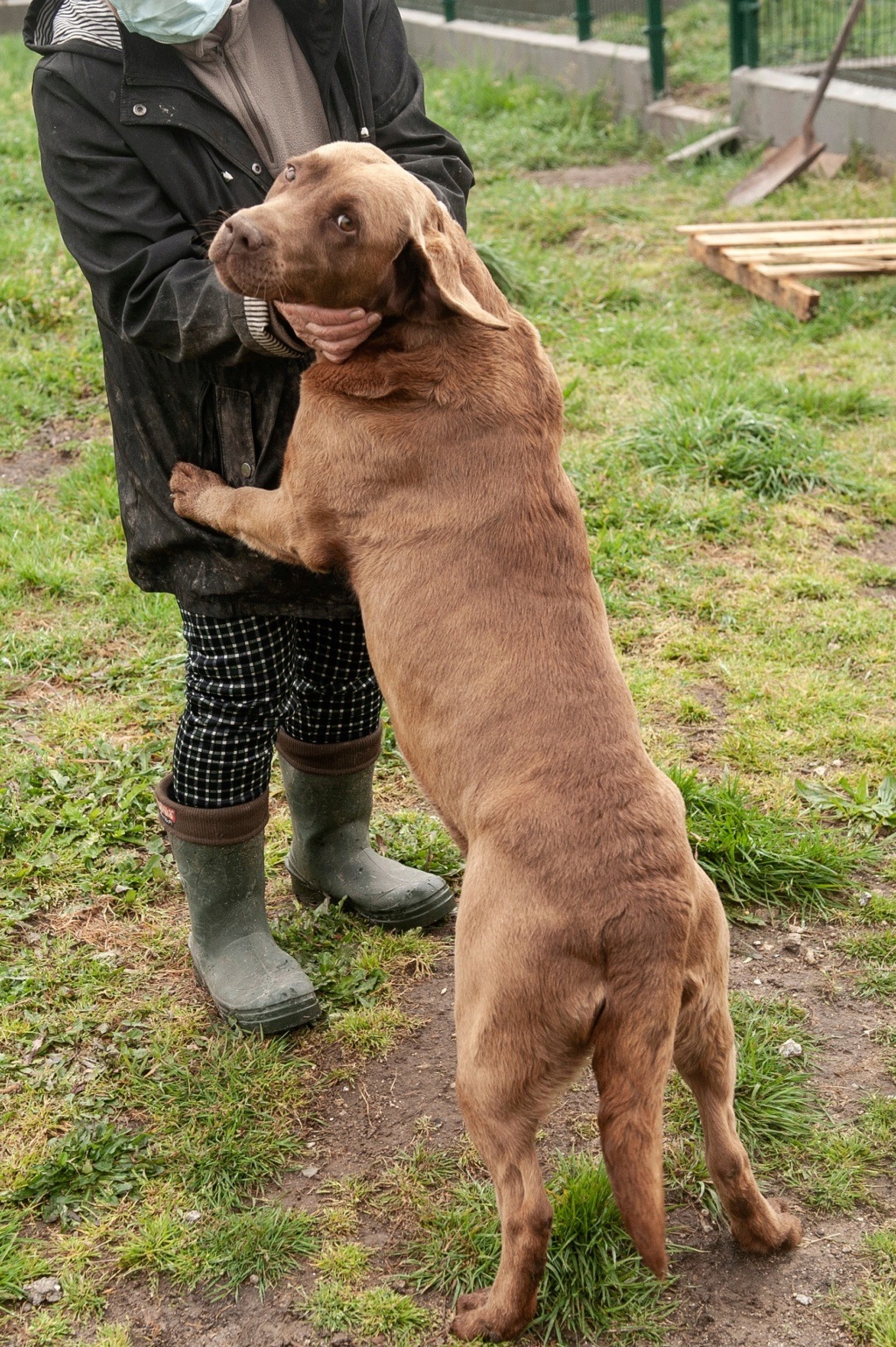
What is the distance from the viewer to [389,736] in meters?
4.66

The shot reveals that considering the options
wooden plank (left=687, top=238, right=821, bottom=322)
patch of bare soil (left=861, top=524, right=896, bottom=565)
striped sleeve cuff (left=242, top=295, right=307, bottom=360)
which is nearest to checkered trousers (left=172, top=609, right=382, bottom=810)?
striped sleeve cuff (left=242, top=295, right=307, bottom=360)

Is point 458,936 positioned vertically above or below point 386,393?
below

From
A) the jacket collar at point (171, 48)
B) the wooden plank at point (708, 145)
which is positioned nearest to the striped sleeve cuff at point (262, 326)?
the jacket collar at point (171, 48)

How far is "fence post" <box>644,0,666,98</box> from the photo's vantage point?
38.1ft

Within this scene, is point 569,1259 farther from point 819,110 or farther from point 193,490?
point 819,110

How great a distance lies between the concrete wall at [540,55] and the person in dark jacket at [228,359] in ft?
31.7

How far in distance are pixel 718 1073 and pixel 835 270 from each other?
6.24m

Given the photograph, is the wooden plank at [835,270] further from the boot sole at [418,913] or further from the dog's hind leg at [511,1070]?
the dog's hind leg at [511,1070]

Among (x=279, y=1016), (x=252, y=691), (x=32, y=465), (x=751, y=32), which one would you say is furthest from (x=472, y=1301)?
(x=751, y=32)

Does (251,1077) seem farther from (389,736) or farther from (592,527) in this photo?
(592,527)

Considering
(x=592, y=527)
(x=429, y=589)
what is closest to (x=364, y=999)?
(x=429, y=589)

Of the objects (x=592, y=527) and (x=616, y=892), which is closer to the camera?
(x=616, y=892)

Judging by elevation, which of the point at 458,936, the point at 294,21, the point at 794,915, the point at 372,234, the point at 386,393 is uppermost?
the point at 294,21

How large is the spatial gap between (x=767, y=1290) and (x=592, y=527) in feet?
11.8
